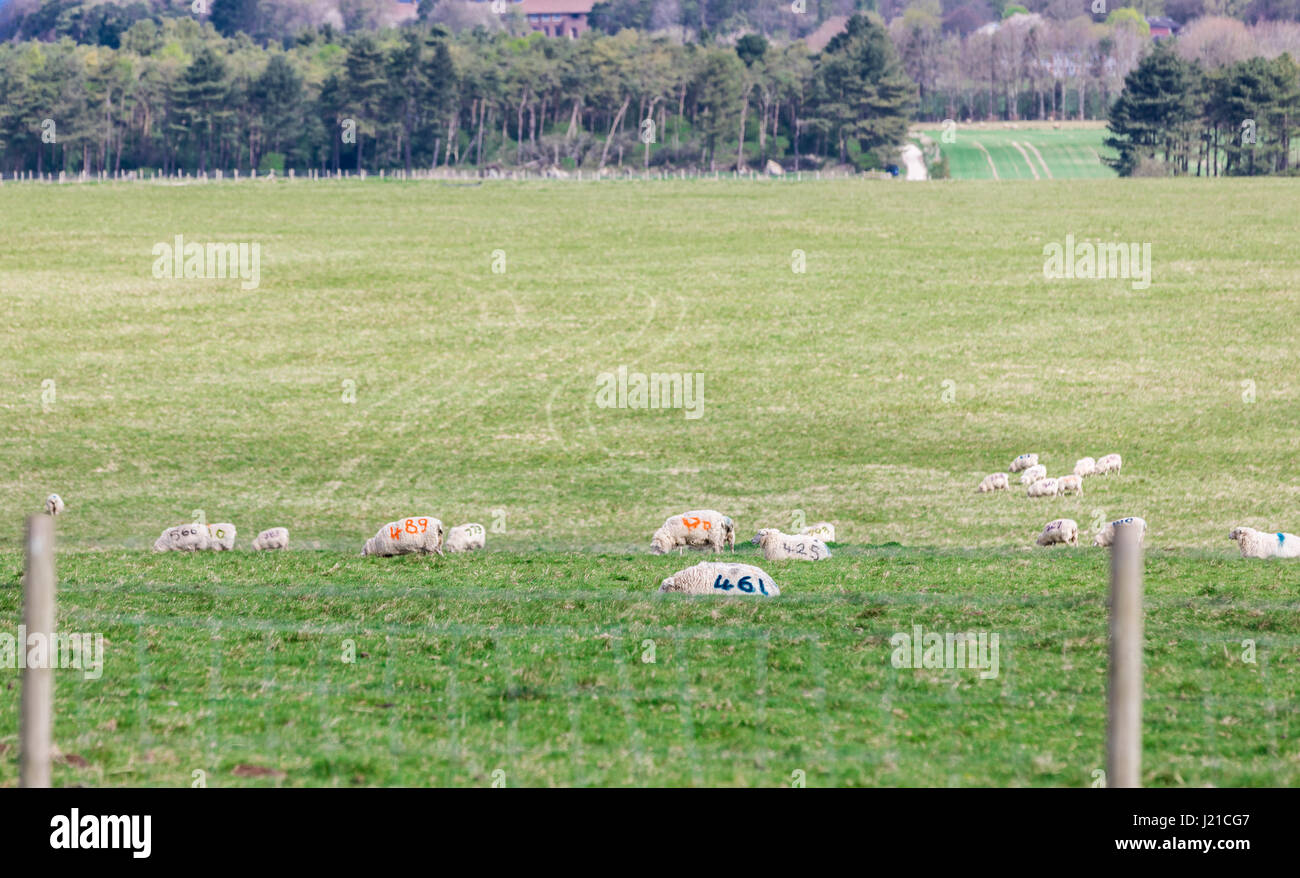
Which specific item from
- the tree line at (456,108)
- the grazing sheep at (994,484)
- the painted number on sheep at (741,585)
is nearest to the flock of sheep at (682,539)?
the painted number on sheep at (741,585)

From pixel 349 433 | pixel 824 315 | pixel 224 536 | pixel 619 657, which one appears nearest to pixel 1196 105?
pixel 824 315

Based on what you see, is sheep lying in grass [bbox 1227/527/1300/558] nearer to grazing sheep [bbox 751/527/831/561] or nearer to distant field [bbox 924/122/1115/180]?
grazing sheep [bbox 751/527/831/561]

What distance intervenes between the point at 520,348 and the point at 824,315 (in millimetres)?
11724

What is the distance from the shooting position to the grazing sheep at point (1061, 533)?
25922mm

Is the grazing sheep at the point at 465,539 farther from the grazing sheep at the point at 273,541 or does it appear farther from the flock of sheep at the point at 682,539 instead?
the grazing sheep at the point at 273,541

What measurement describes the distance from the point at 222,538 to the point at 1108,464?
20.5 metres

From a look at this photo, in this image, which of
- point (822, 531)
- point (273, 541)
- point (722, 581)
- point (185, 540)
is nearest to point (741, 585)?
point (722, 581)

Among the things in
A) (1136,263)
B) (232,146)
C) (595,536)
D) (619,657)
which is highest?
(232,146)

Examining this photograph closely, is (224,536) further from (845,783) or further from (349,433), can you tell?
(845,783)

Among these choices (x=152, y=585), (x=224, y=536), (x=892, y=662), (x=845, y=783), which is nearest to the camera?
(x=845, y=783)

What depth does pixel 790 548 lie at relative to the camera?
23.5 m

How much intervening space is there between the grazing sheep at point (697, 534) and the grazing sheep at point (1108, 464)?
43.9 feet

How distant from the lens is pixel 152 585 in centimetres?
1970

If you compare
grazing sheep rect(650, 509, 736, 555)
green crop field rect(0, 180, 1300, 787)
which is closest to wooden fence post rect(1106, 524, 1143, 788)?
green crop field rect(0, 180, 1300, 787)
